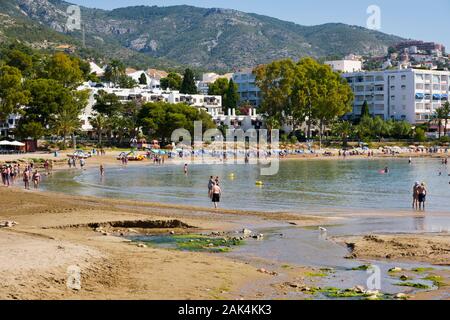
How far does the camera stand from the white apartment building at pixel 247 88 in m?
146

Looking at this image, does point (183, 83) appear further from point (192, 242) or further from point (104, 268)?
point (104, 268)

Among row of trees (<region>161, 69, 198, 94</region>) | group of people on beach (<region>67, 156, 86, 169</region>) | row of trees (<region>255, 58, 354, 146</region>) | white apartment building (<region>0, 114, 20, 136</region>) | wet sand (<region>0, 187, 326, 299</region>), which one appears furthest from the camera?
row of trees (<region>161, 69, 198, 94</region>)

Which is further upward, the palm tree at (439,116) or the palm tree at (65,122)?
the palm tree at (439,116)

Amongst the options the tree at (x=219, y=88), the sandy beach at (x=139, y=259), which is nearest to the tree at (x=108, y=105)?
the tree at (x=219, y=88)

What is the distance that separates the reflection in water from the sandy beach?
334 inches

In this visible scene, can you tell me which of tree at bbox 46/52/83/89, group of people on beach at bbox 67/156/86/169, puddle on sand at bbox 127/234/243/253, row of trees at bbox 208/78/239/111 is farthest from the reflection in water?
row of trees at bbox 208/78/239/111

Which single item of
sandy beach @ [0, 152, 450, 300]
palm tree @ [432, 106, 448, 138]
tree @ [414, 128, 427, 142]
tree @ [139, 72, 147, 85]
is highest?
tree @ [139, 72, 147, 85]

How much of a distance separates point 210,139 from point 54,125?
89.0 ft

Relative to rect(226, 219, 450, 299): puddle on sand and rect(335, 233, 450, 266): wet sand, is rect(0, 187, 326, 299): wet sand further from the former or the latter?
rect(335, 233, 450, 266): wet sand

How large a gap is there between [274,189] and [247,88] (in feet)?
345

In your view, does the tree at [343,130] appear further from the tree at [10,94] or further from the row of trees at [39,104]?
the tree at [10,94]

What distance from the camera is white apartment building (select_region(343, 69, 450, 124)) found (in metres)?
131

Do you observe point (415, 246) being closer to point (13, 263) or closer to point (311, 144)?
point (13, 263)

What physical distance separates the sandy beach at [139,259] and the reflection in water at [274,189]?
8.49 m
